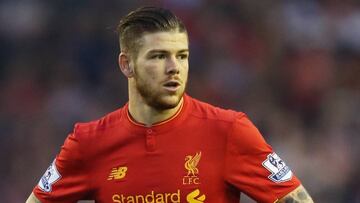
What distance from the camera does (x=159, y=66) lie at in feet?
17.0

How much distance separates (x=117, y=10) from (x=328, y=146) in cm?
305

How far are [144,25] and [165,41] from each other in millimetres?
145

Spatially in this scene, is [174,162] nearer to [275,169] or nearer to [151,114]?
[151,114]

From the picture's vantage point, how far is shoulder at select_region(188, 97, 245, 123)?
5227 millimetres

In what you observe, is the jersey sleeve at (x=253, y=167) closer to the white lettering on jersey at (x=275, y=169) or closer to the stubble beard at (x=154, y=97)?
the white lettering on jersey at (x=275, y=169)

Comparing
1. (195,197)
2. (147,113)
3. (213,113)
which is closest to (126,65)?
(147,113)

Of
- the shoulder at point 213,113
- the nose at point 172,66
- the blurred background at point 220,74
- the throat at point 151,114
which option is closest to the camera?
the nose at point 172,66

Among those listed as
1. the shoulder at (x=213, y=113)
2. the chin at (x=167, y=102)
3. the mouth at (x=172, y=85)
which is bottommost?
the shoulder at (x=213, y=113)

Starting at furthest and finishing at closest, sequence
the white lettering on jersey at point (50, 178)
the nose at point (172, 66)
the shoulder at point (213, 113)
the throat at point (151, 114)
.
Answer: the white lettering on jersey at point (50, 178) < the throat at point (151, 114) < the shoulder at point (213, 113) < the nose at point (172, 66)

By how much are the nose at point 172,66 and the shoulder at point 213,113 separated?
0.32 metres

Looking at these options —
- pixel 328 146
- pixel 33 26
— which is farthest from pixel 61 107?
pixel 328 146

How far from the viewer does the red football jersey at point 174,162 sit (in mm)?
5168

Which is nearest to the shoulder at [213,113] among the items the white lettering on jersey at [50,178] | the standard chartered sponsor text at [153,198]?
the standard chartered sponsor text at [153,198]

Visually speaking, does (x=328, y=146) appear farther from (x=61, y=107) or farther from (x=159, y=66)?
(x=159, y=66)
